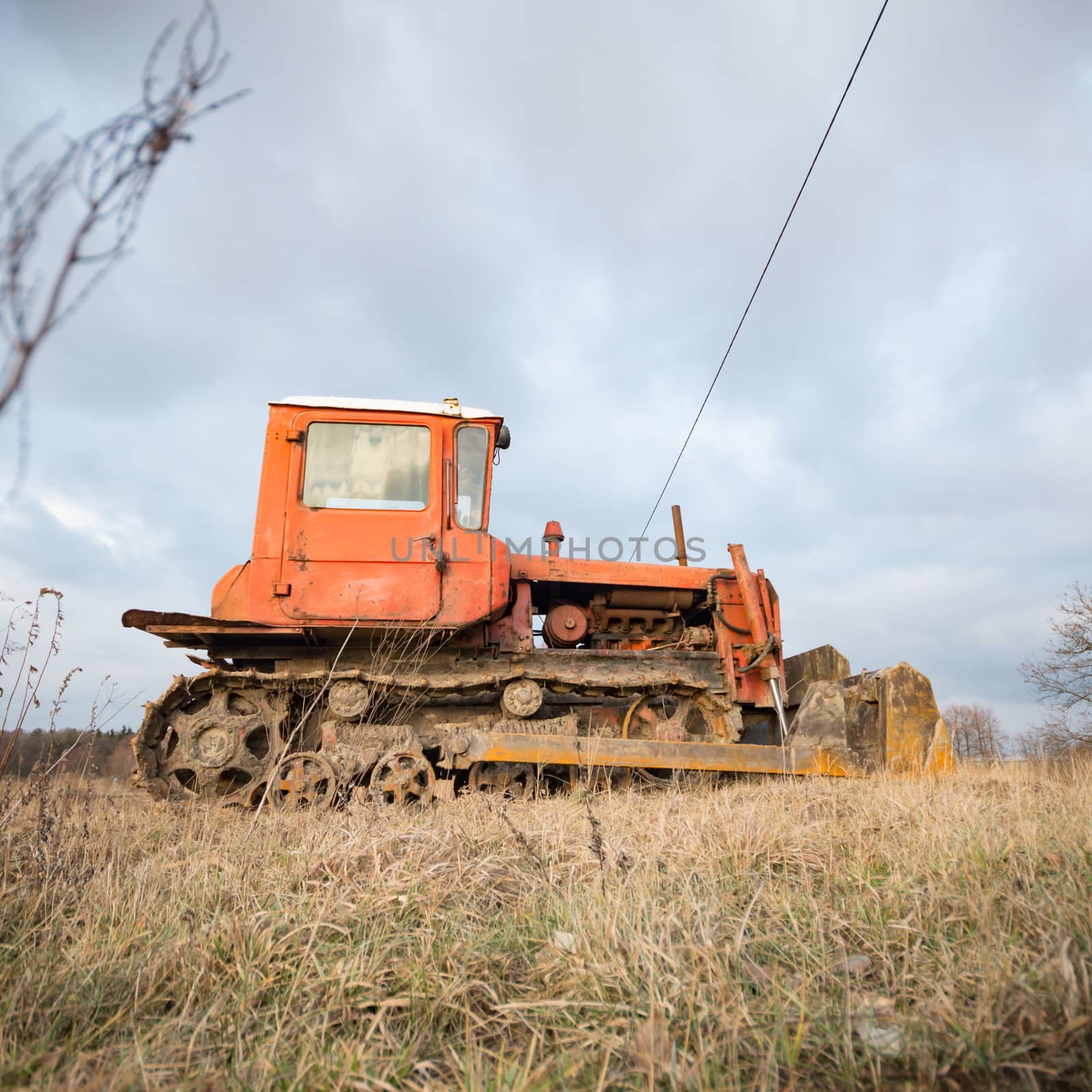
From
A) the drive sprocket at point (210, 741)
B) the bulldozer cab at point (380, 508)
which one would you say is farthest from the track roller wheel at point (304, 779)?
the bulldozer cab at point (380, 508)

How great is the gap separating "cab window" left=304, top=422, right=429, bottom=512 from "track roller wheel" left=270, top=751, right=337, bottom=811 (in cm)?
183

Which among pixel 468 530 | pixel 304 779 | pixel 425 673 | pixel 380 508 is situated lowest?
pixel 304 779

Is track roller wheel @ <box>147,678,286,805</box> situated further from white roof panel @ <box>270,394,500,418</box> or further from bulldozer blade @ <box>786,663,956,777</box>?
bulldozer blade @ <box>786,663,956,777</box>

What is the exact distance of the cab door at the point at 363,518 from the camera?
209 inches

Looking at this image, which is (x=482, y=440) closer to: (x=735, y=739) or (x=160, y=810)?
(x=735, y=739)

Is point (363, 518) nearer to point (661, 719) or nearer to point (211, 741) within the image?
point (211, 741)

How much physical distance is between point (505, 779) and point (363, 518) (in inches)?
86.9

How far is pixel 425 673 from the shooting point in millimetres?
5668

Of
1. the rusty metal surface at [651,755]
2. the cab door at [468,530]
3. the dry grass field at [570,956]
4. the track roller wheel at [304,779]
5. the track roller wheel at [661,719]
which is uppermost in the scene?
the cab door at [468,530]

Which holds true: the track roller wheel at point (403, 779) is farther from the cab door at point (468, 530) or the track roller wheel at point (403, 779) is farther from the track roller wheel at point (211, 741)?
the cab door at point (468, 530)

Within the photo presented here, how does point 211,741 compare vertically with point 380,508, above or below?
below

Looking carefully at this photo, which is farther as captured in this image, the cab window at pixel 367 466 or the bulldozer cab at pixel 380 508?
the cab window at pixel 367 466

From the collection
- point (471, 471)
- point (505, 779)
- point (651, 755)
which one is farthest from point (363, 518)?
point (651, 755)

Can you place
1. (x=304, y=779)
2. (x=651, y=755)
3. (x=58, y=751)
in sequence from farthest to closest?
(x=651, y=755), (x=304, y=779), (x=58, y=751)
